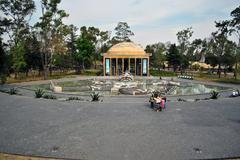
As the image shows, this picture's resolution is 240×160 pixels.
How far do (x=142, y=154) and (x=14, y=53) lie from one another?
27.1m

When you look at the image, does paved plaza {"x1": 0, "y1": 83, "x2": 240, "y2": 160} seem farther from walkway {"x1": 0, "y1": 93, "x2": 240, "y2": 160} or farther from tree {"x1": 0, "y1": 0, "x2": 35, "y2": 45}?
tree {"x1": 0, "y1": 0, "x2": 35, "y2": 45}

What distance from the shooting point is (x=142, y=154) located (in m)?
5.62

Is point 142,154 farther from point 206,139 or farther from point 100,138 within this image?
point 206,139

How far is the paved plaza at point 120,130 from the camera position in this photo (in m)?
5.80

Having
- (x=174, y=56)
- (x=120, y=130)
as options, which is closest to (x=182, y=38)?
(x=174, y=56)

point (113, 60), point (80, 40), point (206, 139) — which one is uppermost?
point (80, 40)

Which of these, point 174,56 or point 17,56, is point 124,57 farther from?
point 17,56

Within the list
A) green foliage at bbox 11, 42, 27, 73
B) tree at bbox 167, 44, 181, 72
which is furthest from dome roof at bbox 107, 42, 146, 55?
green foliage at bbox 11, 42, 27, 73

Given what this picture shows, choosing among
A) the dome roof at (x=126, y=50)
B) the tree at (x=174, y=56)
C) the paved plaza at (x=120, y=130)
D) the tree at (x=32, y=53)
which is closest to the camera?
the paved plaza at (x=120, y=130)

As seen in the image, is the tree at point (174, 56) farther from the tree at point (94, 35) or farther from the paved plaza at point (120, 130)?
the paved plaza at point (120, 130)

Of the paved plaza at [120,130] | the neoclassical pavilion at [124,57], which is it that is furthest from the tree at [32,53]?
the paved plaza at [120,130]

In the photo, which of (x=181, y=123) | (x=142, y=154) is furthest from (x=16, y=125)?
(x=181, y=123)

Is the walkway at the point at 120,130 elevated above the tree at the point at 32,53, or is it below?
below

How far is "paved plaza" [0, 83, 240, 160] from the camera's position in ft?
19.0
